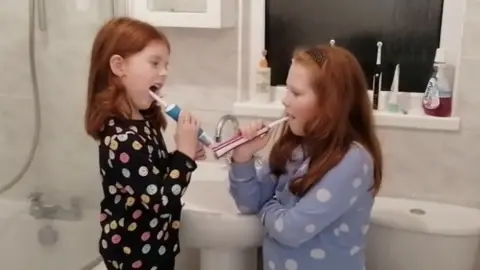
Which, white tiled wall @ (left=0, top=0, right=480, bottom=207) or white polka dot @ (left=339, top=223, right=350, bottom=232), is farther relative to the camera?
white tiled wall @ (left=0, top=0, right=480, bottom=207)

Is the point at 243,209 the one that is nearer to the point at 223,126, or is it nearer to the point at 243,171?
the point at 243,171

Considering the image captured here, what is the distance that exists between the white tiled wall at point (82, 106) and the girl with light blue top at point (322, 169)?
476 millimetres

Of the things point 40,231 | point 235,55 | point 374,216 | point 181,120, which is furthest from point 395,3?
point 40,231

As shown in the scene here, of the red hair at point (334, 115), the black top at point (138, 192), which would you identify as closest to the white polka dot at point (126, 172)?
the black top at point (138, 192)

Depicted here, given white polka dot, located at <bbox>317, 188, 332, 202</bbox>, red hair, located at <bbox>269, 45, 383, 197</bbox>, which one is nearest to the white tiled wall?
red hair, located at <bbox>269, 45, 383, 197</bbox>

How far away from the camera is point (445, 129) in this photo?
172 cm

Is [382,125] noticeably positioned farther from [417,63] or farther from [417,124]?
[417,63]

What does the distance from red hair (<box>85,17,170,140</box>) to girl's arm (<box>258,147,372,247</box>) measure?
400 millimetres

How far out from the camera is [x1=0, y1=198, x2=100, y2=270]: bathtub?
1.97 meters

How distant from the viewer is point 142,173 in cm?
128

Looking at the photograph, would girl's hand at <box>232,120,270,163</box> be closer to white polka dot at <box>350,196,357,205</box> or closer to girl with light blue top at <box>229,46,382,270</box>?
girl with light blue top at <box>229,46,382,270</box>

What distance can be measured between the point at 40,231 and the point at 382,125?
1081 mm

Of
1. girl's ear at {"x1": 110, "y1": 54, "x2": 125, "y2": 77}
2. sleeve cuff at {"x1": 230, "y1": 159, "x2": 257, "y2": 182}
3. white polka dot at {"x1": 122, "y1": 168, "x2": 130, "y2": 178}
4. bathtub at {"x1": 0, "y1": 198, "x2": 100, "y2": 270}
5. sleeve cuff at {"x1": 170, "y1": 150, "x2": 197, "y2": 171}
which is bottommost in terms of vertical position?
bathtub at {"x1": 0, "y1": 198, "x2": 100, "y2": 270}

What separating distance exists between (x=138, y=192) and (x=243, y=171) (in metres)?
0.23
